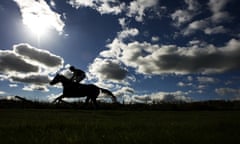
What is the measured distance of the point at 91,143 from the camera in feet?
13.6

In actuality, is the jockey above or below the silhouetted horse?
above

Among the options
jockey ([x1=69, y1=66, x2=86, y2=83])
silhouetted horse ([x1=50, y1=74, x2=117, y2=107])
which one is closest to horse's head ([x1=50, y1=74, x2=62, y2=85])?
silhouetted horse ([x1=50, y1=74, x2=117, y2=107])

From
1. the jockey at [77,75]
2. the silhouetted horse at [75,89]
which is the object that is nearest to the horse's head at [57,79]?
the silhouetted horse at [75,89]

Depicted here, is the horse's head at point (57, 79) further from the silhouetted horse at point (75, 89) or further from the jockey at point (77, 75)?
the jockey at point (77, 75)

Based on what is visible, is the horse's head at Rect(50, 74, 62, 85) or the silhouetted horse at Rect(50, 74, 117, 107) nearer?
the silhouetted horse at Rect(50, 74, 117, 107)

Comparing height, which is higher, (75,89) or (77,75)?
(77,75)

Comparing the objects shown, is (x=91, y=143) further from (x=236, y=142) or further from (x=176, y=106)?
(x=176, y=106)

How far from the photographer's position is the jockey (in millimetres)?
22172

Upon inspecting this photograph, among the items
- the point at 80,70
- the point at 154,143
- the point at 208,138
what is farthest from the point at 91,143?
the point at 80,70

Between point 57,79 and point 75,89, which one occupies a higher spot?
point 57,79

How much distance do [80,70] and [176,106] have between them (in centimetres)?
845

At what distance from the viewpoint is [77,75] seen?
2228 centimetres

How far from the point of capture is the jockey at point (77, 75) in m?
22.2

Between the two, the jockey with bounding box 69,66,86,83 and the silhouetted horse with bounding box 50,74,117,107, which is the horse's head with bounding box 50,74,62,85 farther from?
the jockey with bounding box 69,66,86,83
